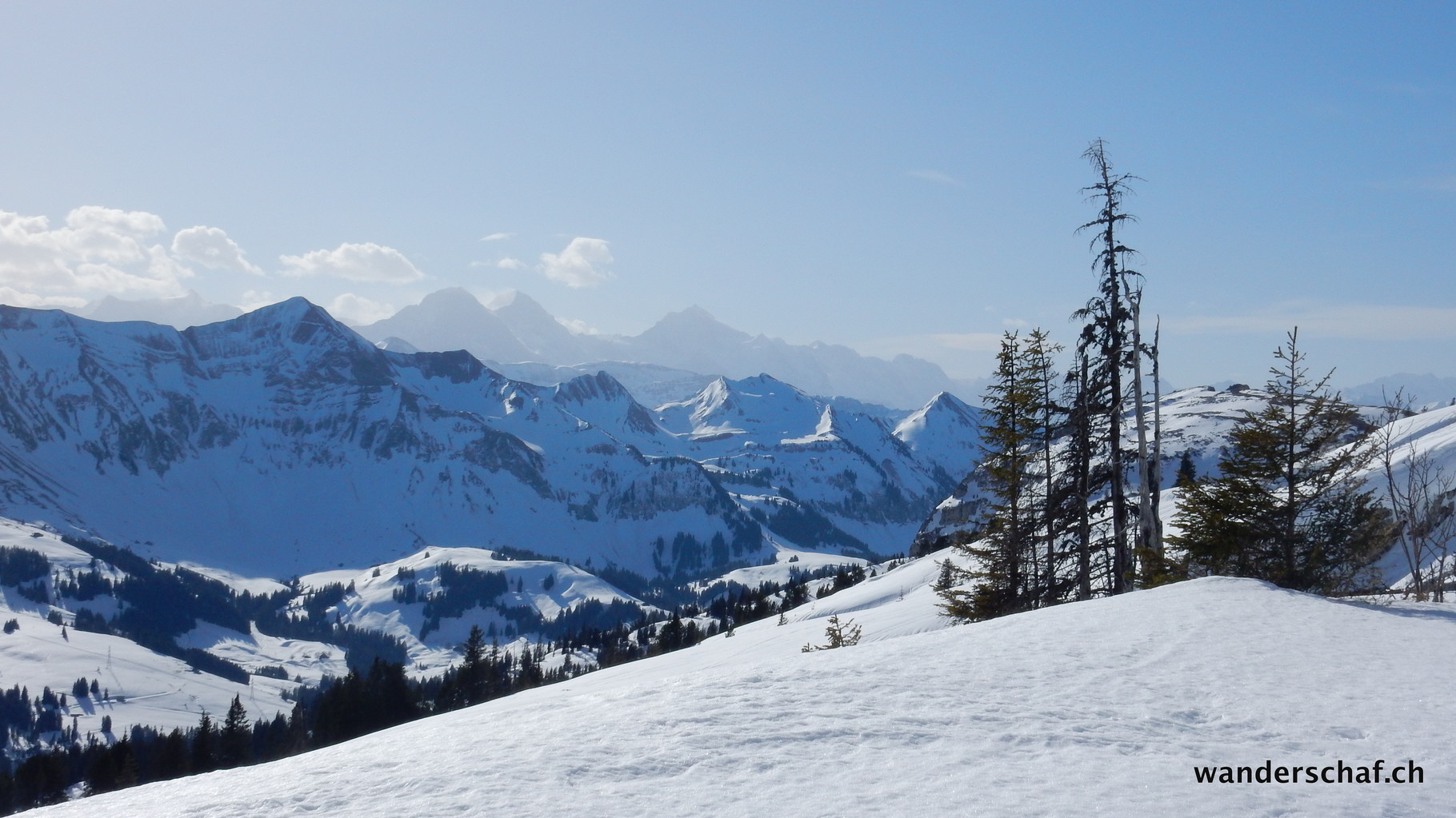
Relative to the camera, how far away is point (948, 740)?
1010 cm

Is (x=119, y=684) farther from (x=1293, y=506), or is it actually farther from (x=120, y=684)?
(x=1293, y=506)

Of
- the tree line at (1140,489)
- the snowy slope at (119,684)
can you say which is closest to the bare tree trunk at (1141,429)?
the tree line at (1140,489)

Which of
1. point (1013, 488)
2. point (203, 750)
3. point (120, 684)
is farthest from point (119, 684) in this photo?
point (1013, 488)

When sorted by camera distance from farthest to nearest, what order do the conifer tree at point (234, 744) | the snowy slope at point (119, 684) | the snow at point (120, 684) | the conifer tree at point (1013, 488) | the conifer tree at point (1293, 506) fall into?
the snow at point (120, 684) < the snowy slope at point (119, 684) < the conifer tree at point (234, 744) < the conifer tree at point (1013, 488) < the conifer tree at point (1293, 506)

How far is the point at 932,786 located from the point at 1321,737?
5396mm

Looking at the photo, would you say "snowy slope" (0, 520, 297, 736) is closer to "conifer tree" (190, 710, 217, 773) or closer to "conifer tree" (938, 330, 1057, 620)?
"conifer tree" (190, 710, 217, 773)

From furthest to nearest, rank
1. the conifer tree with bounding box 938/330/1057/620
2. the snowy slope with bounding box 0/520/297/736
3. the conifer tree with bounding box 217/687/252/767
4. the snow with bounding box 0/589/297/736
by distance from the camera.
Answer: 1. the snow with bounding box 0/589/297/736
2. the snowy slope with bounding box 0/520/297/736
3. the conifer tree with bounding box 217/687/252/767
4. the conifer tree with bounding box 938/330/1057/620

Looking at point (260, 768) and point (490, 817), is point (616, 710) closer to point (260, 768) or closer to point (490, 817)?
point (490, 817)

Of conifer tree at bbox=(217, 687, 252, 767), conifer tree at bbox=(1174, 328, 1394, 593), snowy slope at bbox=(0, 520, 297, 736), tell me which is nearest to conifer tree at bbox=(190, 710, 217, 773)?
conifer tree at bbox=(217, 687, 252, 767)

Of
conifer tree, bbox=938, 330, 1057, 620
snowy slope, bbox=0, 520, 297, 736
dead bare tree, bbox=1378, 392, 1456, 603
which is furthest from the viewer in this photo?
snowy slope, bbox=0, 520, 297, 736

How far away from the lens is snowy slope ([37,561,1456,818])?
859 centimetres

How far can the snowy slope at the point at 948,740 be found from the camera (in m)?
8.59

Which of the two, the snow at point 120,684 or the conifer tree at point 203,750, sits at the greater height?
the conifer tree at point 203,750

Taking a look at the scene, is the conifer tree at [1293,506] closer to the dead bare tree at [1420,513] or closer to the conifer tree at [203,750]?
the dead bare tree at [1420,513]
